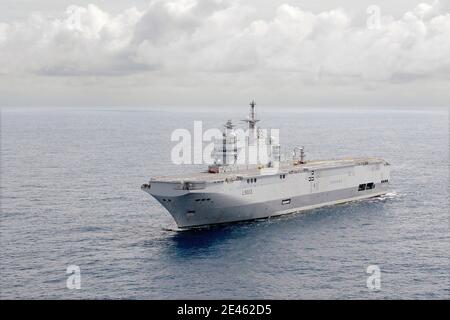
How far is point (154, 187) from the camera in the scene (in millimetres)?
41000

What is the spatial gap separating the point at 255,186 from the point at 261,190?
2.64ft

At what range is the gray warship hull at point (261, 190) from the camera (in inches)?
1606

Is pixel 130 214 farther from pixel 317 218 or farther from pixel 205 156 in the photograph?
pixel 205 156

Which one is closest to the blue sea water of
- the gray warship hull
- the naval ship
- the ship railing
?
the gray warship hull

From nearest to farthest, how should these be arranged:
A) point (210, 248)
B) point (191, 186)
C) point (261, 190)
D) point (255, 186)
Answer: point (210, 248) < point (191, 186) < point (255, 186) < point (261, 190)

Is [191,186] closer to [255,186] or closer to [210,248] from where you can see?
[210,248]

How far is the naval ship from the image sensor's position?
134 feet

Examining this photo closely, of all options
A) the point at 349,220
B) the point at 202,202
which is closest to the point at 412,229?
the point at 349,220

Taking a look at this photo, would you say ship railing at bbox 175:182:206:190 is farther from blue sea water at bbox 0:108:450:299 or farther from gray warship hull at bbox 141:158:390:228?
blue sea water at bbox 0:108:450:299

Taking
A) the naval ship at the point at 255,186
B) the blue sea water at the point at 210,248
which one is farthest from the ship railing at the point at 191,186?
the blue sea water at the point at 210,248

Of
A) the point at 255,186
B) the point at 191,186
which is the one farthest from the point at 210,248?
the point at 255,186

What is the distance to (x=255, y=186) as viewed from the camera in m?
44.2
